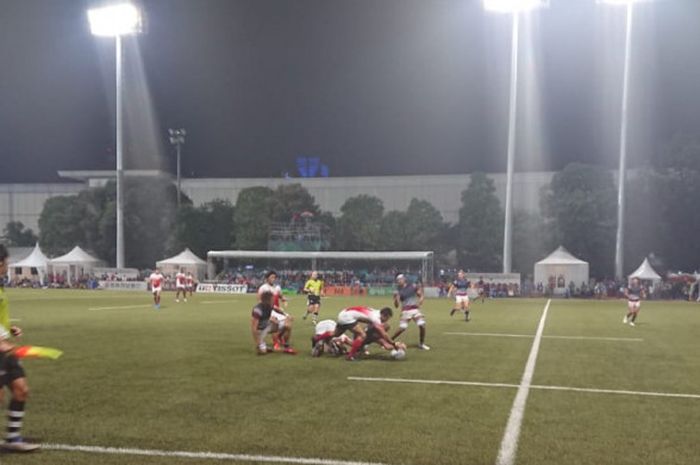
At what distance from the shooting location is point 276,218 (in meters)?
75.2

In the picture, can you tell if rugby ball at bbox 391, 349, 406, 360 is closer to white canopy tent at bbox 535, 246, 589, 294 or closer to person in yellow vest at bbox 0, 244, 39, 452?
person in yellow vest at bbox 0, 244, 39, 452

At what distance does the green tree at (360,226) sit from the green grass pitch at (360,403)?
2235 inches

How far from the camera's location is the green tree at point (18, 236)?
9075 centimetres

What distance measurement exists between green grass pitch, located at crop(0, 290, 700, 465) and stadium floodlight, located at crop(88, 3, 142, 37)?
1754 inches

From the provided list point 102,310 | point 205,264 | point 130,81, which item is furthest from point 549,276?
point 130,81

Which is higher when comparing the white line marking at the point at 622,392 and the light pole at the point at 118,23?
the light pole at the point at 118,23

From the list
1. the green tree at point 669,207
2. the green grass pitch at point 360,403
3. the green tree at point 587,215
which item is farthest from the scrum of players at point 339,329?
the green tree at point 669,207

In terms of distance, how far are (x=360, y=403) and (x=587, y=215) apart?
5711cm

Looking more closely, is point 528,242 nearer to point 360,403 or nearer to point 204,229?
point 204,229

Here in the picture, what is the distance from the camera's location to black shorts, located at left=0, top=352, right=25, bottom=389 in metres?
6.59

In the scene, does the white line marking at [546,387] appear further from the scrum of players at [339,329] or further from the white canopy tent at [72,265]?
the white canopy tent at [72,265]

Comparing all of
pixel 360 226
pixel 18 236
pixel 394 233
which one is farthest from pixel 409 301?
pixel 18 236

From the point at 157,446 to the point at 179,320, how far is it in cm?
1708

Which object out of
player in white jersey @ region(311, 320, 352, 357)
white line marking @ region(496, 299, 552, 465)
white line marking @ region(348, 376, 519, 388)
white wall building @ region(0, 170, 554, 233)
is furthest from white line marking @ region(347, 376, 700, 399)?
white wall building @ region(0, 170, 554, 233)
